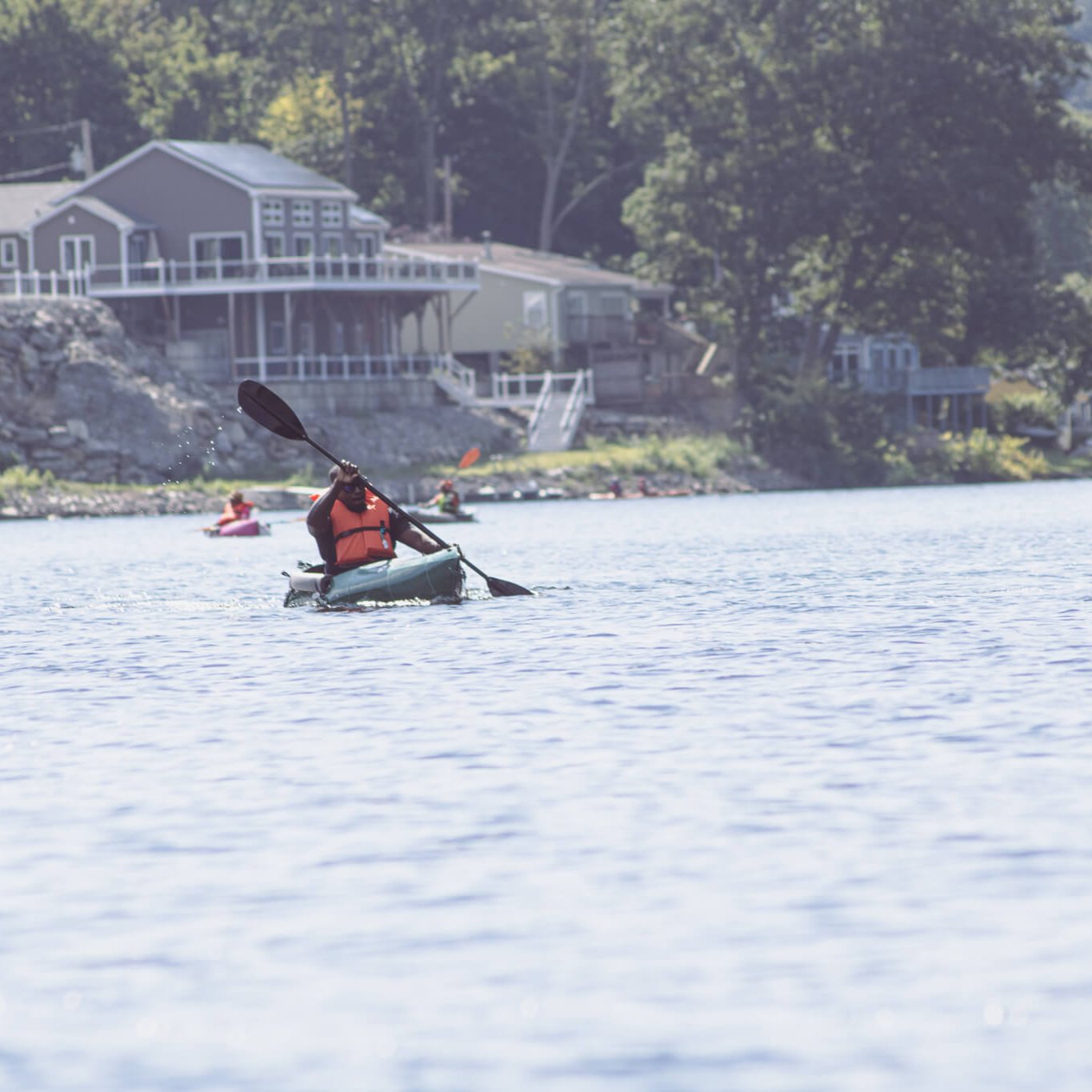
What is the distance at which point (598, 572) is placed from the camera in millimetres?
37250

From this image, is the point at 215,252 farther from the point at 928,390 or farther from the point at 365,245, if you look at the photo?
the point at 928,390

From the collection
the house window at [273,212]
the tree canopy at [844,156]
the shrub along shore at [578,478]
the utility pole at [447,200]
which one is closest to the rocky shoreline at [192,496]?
the shrub along shore at [578,478]

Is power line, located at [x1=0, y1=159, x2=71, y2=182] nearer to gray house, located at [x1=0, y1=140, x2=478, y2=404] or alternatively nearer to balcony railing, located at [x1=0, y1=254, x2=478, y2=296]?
gray house, located at [x1=0, y1=140, x2=478, y2=404]

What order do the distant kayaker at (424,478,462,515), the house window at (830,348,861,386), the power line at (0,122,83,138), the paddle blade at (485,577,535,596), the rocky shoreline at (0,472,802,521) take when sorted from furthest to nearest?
the house window at (830,348,861,386) < the power line at (0,122,83,138) < the rocky shoreline at (0,472,802,521) < the distant kayaker at (424,478,462,515) < the paddle blade at (485,577,535,596)

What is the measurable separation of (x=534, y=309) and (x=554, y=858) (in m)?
74.9

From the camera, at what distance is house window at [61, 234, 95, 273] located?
78.6 metres

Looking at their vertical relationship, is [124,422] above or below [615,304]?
below

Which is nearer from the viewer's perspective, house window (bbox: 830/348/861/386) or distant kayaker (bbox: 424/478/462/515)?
distant kayaker (bbox: 424/478/462/515)

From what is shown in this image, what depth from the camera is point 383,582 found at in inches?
1121

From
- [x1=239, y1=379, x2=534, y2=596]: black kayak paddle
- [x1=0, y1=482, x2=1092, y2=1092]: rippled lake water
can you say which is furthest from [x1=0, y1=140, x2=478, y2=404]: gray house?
[x1=0, y1=482, x2=1092, y2=1092]: rippled lake water

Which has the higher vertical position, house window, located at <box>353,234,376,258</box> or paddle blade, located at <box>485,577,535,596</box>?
house window, located at <box>353,234,376,258</box>

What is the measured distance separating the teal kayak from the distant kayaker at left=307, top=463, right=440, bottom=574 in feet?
0.60

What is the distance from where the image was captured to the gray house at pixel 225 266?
7638 cm

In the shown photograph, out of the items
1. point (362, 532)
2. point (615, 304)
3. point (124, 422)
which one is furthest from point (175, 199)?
point (362, 532)
